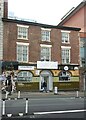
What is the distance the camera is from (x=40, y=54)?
A: 40.3 meters

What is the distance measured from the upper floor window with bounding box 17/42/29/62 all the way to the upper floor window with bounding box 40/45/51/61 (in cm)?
217

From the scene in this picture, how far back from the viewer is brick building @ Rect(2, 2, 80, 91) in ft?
125

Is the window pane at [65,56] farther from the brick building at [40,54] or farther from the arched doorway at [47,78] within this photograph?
the arched doorway at [47,78]

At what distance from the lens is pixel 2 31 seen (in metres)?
37.8

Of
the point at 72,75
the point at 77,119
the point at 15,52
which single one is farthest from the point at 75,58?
the point at 77,119

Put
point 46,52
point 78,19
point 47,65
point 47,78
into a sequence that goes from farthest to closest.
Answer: point 78,19 → point 47,78 → point 46,52 → point 47,65

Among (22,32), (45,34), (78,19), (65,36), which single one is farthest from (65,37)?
(78,19)

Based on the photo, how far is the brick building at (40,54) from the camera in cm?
3825

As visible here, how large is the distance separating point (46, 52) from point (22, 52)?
135 inches

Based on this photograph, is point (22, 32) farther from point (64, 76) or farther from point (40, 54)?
point (64, 76)

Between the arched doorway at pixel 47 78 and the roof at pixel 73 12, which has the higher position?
the roof at pixel 73 12

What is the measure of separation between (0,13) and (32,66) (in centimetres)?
768

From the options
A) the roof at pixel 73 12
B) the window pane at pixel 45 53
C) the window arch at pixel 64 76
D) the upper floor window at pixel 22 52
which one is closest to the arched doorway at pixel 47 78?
the window arch at pixel 64 76

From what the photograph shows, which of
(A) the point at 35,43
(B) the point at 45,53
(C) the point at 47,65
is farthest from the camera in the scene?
(B) the point at 45,53
